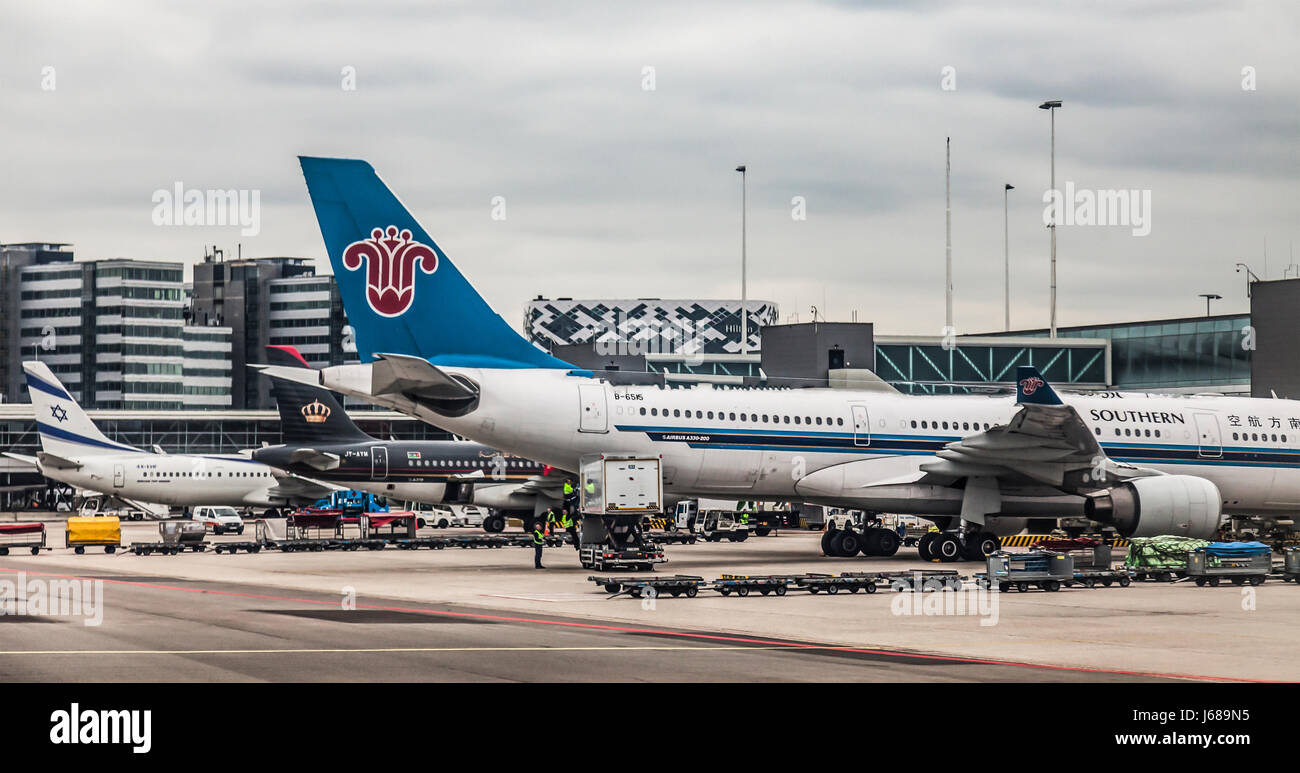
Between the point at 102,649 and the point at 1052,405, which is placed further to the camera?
the point at 1052,405

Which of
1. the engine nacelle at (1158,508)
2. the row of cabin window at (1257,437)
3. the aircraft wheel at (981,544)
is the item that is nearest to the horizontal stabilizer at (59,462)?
the aircraft wheel at (981,544)

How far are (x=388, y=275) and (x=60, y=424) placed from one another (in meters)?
39.4

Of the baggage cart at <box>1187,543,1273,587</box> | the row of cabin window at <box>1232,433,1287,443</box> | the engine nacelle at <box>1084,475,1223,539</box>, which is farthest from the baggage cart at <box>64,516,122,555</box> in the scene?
the row of cabin window at <box>1232,433,1287,443</box>

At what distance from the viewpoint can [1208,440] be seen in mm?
39969

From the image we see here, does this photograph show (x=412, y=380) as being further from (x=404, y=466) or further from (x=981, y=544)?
(x=404, y=466)

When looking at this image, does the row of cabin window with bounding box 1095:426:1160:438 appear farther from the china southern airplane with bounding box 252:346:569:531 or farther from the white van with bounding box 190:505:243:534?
the white van with bounding box 190:505:243:534

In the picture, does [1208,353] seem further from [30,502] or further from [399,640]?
[30,502]

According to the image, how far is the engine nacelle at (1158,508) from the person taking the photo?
3403 cm

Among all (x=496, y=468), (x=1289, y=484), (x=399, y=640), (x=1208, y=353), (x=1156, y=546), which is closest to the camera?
(x=399, y=640)

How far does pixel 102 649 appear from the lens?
691 inches

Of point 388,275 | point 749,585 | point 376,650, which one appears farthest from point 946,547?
point 376,650

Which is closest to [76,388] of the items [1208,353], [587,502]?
[1208,353]

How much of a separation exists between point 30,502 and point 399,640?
104 m

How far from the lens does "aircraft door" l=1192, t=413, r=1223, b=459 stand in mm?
39844
